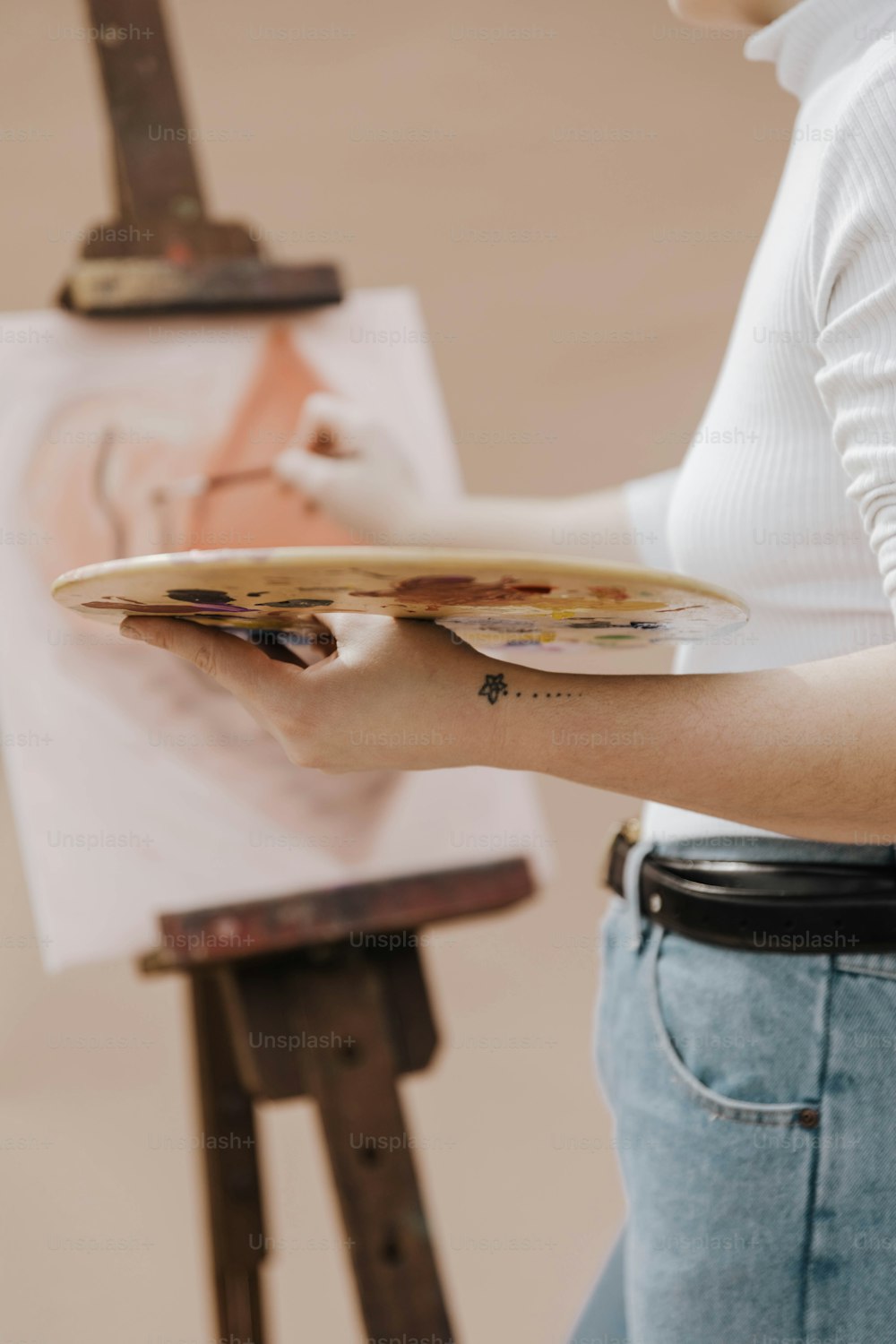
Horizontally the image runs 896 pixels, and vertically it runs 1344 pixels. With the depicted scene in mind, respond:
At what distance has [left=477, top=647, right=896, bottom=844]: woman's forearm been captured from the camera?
1.69 feet

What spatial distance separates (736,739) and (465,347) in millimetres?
1433

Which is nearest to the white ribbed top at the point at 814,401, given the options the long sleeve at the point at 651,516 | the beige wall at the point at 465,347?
the long sleeve at the point at 651,516

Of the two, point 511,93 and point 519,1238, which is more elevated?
point 511,93

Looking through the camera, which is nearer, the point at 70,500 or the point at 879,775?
the point at 879,775

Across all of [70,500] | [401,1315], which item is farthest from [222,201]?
[401,1315]

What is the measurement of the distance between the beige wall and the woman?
1.19m

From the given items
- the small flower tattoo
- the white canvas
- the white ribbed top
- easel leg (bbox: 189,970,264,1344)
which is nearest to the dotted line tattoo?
the small flower tattoo

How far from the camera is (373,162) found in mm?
1876

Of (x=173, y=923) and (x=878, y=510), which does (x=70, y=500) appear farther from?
(x=878, y=510)

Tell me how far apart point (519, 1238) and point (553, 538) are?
1.25 metres

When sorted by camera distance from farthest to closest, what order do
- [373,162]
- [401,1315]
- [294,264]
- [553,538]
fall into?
[373,162]
[294,264]
[401,1315]
[553,538]

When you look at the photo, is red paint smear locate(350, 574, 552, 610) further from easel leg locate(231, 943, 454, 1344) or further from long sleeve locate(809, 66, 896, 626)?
easel leg locate(231, 943, 454, 1344)

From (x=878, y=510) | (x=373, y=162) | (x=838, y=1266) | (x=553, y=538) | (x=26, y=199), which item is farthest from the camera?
(x=373, y=162)

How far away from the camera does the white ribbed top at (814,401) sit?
49 centimetres
